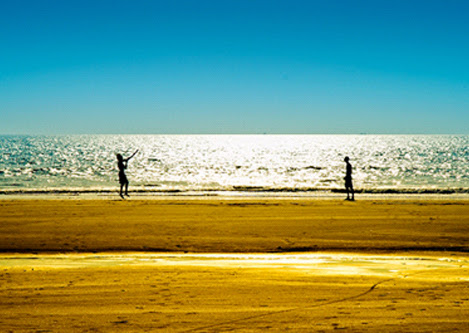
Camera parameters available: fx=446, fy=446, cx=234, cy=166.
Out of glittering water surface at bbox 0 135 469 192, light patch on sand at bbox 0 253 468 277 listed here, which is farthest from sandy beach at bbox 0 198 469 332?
glittering water surface at bbox 0 135 469 192

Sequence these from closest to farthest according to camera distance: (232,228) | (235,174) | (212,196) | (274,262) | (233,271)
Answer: (233,271) < (274,262) < (232,228) < (212,196) < (235,174)

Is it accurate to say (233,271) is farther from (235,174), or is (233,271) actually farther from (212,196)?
(235,174)

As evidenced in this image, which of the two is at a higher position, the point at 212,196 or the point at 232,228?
the point at 212,196

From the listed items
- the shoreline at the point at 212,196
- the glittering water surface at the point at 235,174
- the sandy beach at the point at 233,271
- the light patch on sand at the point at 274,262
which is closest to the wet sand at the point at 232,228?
the sandy beach at the point at 233,271

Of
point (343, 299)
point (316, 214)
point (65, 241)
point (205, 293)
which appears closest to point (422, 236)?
point (316, 214)

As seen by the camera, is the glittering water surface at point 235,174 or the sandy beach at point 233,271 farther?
the glittering water surface at point 235,174

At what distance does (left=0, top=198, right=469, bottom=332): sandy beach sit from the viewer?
5.09 metres

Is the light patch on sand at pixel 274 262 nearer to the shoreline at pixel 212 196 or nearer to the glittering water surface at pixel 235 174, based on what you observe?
the shoreline at pixel 212 196

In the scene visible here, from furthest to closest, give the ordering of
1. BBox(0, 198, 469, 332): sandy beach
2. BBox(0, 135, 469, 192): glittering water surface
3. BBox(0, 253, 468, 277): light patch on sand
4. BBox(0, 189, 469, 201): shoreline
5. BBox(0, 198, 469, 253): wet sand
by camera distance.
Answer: BBox(0, 135, 469, 192): glittering water surface, BBox(0, 189, 469, 201): shoreline, BBox(0, 198, 469, 253): wet sand, BBox(0, 253, 468, 277): light patch on sand, BBox(0, 198, 469, 332): sandy beach

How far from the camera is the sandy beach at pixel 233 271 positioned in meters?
5.09

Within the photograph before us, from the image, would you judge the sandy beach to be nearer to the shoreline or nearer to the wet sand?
the wet sand

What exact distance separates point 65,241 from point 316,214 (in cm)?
843

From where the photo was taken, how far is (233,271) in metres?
7.79

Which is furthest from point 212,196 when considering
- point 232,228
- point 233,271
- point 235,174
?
point 235,174
